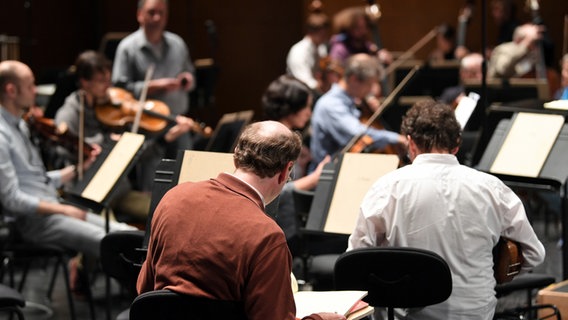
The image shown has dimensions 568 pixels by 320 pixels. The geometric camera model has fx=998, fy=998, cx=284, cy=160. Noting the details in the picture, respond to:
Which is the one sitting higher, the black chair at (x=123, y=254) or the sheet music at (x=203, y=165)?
the sheet music at (x=203, y=165)

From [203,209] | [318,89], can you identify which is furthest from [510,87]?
[203,209]

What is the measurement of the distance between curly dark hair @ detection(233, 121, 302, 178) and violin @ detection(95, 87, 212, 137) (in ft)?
10.7

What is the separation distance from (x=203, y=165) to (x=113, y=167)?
1.27 metres

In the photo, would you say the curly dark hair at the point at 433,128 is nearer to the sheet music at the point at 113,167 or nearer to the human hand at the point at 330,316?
the human hand at the point at 330,316

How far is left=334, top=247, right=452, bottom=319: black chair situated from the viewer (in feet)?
10.4

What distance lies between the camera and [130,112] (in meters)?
5.91

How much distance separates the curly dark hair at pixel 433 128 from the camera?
3.41m

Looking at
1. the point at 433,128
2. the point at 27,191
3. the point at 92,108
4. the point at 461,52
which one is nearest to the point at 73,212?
the point at 27,191

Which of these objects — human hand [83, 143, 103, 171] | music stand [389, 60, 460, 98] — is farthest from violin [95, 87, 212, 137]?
music stand [389, 60, 460, 98]

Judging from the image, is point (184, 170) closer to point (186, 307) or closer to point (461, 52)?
point (186, 307)

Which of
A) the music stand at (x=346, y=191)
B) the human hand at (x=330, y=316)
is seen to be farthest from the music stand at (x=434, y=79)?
the human hand at (x=330, y=316)

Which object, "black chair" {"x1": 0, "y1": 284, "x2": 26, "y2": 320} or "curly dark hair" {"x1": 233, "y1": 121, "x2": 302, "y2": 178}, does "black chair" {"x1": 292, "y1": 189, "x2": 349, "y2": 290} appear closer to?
"black chair" {"x1": 0, "y1": 284, "x2": 26, "y2": 320}

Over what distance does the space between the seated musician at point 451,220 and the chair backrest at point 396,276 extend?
0.49ft

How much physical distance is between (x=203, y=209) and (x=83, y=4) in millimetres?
8666
